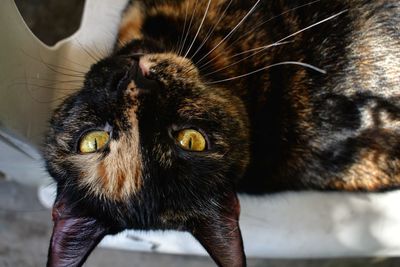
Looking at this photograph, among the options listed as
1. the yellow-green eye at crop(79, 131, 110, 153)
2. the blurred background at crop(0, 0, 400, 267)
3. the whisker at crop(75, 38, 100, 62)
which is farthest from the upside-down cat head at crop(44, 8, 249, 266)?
the blurred background at crop(0, 0, 400, 267)

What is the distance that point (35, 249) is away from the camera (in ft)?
5.90

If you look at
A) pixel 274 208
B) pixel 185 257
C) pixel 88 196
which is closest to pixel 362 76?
pixel 274 208

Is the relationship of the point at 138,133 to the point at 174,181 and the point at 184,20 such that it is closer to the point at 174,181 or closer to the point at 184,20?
the point at 174,181

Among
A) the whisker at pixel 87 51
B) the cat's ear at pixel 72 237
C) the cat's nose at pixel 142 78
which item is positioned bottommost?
the cat's ear at pixel 72 237

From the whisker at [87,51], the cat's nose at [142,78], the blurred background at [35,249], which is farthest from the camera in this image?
the blurred background at [35,249]

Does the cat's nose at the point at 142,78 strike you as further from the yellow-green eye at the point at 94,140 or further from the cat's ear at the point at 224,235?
the cat's ear at the point at 224,235

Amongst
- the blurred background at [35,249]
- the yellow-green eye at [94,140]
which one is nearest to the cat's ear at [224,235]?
the yellow-green eye at [94,140]

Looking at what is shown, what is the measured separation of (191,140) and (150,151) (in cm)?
9

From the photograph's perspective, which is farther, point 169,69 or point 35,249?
point 35,249

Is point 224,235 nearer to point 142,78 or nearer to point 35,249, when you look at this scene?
point 142,78

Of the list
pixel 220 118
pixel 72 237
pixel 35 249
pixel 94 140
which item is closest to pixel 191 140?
pixel 220 118

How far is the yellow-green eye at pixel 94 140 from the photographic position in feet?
3.15

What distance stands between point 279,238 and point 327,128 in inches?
13.3

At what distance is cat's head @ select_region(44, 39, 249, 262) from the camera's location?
94 centimetres
